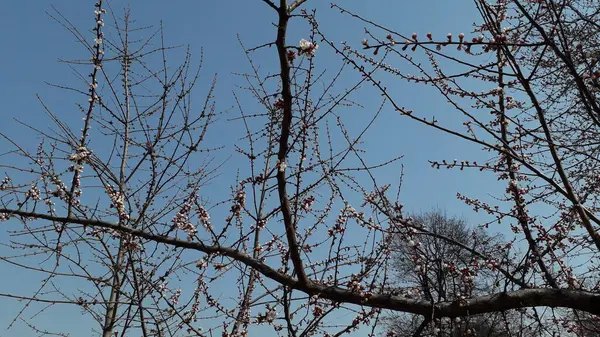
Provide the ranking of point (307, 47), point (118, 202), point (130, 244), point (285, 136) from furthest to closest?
1. point (118, 202)
2. point (130, 244)
3. point (285, 136)
4. point (307, 47)

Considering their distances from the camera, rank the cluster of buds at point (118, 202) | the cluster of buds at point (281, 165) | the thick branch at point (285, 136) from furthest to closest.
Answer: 1. the cluster of buds at point (118, 202)
2. the cluster of buds at point (281, 165)
3. the thick branch at point (285, 136)

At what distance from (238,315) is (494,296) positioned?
1.91 metres

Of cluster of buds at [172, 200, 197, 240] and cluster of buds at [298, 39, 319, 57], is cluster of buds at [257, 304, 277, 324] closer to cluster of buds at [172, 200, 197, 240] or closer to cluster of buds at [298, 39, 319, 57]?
cluster of buds at [172, 200, 197, 240]

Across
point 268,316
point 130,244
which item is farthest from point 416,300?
point 130,244

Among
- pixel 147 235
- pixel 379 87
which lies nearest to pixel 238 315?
pixel 147 235

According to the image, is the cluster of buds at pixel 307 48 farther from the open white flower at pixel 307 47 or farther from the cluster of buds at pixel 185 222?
the cluster of buds at pixel 185 222

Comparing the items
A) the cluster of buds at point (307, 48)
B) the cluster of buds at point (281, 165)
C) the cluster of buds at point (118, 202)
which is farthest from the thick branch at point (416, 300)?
the cluster of buds at point (307, 48)

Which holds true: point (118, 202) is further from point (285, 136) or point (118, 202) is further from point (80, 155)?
point (285, 136)

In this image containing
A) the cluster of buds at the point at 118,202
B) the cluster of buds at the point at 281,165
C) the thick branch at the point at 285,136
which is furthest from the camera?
the cluster of buds at the point at 118,202

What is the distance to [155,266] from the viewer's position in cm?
360

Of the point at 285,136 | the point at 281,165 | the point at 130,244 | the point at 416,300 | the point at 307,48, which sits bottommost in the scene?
the point at 416,300

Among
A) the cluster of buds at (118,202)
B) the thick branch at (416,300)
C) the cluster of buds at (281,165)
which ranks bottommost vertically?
the thick branch at (416,300)

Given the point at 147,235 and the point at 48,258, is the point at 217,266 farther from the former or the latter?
the point at 48,258

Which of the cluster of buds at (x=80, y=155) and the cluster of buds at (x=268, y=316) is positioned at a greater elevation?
the cluster of buds at (x=80, y=155)
